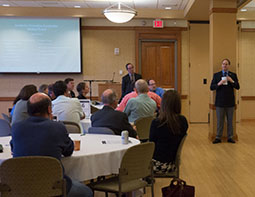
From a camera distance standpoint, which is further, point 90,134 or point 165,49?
point 165,49

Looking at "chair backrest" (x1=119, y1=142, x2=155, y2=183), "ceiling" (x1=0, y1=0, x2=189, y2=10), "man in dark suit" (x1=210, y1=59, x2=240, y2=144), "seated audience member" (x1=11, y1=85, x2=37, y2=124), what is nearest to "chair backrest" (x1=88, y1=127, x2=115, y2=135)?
"chair backrest" (x1=119, y1=142, x2=155, y2=183)

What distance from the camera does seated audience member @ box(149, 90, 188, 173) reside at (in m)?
3.49

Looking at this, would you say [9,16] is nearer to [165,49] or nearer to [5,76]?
[5,76]

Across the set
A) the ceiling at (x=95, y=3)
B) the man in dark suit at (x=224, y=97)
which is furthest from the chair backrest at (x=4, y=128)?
the ceiling at (x=95, y=3)

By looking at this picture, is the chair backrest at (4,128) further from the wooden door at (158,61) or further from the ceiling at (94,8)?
the wooden door at (158,61)

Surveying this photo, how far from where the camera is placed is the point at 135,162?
2.92 metres

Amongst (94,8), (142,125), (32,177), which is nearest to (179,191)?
(32,177)

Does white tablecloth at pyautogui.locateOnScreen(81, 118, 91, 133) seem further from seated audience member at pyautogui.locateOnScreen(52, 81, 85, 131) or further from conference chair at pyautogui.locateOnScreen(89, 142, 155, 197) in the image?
conference chair at pyautogui.locateOnScreen(89, 142, 155, 197)

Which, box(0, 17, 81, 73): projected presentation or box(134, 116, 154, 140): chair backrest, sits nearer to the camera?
box(134, 116, 154, 140): chair backrest

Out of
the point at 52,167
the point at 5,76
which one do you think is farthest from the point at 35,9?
the point at 52,167

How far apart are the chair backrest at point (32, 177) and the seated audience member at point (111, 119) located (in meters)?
1.27

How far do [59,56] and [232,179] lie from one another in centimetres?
632

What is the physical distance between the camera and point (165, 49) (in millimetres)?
9914

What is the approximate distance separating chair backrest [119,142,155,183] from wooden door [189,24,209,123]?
7.33 meters
